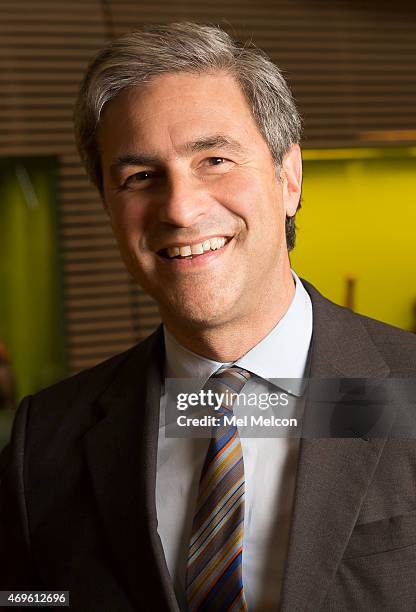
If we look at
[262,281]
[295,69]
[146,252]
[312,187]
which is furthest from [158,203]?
→ [295,69]

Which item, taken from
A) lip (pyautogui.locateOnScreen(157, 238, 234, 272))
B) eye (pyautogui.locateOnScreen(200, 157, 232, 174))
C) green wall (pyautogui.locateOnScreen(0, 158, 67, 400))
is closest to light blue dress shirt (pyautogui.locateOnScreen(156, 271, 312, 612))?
lip (pyautogui.locateOnScreen(157, 238, 234, 272))

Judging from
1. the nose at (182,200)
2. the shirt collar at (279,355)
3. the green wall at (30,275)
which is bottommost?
the green wall at (30,275)

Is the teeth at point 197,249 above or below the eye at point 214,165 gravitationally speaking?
below

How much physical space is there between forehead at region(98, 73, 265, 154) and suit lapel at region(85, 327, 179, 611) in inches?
14.9

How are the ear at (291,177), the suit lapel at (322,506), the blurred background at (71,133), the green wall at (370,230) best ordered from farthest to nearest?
1. the blurred background at (71,133)
2. the green wall at (370,230)
3. the ear at (291,177)
4. the suit lapel at (322,506)

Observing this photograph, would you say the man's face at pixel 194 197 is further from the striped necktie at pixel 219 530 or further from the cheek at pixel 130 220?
the striped necktie at pixel 219 530

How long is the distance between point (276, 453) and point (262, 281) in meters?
0.28

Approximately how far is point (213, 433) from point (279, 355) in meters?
0.17

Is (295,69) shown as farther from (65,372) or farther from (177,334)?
(177,334)

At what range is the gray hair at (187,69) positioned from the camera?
1272 millimetres

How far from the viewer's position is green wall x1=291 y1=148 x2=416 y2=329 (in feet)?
8.80

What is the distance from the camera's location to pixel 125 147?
4.15ft

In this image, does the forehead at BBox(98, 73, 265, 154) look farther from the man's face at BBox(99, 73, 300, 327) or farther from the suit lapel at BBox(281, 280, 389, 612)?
the suit lapel at BBox(281, 280, 389, 612)

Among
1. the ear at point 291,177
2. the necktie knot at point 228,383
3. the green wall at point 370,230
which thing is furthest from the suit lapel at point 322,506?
the green wall at point 370,230
